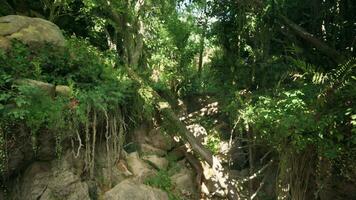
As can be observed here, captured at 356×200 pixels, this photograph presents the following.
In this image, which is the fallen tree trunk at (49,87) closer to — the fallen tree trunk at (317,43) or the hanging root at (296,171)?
the hanging root at (296,171)

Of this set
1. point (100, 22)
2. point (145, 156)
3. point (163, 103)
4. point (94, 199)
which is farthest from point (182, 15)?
point (94, 199)

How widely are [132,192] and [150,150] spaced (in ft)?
6.39

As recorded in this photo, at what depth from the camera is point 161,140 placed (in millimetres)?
9602

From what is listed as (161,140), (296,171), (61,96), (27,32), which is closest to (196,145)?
(161,140)

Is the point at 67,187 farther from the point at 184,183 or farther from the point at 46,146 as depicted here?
the point at 184,183

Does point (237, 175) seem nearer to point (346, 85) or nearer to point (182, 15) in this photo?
point (346, 85)

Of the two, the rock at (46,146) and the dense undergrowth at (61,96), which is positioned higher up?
the dense undergrowth at (61,96)

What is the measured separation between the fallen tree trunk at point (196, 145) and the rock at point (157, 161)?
769 millimetres

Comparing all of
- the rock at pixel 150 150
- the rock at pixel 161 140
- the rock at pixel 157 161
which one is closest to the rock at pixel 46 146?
the rock at pixel 157 161

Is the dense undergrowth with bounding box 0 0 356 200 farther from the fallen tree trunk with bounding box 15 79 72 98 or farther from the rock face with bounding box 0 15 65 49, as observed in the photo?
the rock face with bounding box 0 15 65 49

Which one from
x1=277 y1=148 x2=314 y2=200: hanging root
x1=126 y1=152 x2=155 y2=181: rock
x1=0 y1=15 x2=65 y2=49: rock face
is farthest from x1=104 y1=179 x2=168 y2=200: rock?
x1=0 y1=15 x2=65 y2=49: rock face

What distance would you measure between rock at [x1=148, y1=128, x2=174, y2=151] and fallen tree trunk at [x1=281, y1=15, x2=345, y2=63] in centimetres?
398

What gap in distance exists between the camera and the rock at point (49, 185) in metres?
6.44

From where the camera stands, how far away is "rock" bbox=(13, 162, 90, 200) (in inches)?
253
